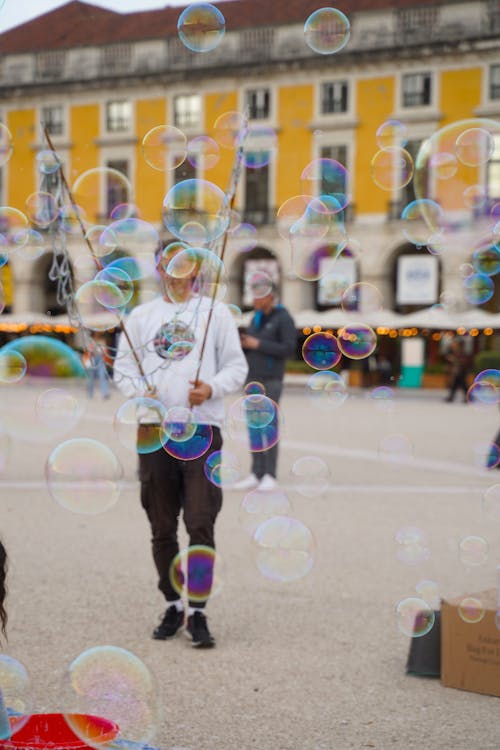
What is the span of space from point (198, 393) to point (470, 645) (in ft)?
4.13

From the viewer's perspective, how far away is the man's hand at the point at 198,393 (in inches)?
143

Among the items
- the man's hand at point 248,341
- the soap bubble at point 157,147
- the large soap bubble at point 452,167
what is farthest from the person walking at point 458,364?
the soap bubble at point 157,147

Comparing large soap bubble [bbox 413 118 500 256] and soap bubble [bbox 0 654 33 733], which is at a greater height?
large soap bubble [bbox 413 118 500 256]

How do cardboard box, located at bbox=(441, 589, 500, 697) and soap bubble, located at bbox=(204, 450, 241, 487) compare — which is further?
soap bubble, located at bbox=(204, 450, 241, 487)

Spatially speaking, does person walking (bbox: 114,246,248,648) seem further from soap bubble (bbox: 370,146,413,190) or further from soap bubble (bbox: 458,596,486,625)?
soap bubble (bbox: 370,146,413,190)

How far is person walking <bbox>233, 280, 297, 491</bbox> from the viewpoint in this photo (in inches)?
266

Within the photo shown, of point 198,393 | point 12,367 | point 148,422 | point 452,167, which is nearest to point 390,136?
point 452,167

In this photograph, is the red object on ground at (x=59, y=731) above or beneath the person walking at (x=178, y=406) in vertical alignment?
beneath

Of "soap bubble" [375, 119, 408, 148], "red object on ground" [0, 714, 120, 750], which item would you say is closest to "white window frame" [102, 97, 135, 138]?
"soap bubble" [375, 119, 408, 148]

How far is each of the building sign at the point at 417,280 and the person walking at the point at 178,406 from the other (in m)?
25.6

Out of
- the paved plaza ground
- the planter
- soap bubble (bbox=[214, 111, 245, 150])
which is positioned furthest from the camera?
the planter

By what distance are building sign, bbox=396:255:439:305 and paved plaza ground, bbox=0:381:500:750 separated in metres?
21.2

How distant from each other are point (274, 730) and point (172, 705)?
344mm

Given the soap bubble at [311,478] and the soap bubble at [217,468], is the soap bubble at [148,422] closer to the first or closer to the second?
the soap bubble at [217,468]
